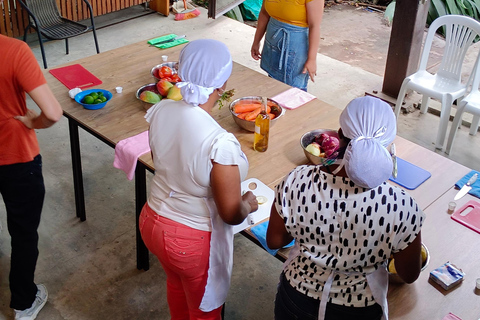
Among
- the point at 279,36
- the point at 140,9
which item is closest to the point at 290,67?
the point at 279,36

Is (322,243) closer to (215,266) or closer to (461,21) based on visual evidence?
(215,266)

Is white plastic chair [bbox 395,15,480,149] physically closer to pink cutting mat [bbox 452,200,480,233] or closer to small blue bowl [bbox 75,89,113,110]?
pink cutting mat [bbox 452,200,480,233]

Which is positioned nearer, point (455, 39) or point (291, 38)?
point (291, 38)

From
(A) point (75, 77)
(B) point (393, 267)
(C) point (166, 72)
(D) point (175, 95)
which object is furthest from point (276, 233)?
(A) point (75, 77)

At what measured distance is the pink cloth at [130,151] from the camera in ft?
9.62

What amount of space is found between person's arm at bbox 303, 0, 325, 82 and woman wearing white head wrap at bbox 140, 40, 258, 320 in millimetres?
1649

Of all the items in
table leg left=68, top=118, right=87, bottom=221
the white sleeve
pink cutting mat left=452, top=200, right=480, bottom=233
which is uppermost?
the white sleeve

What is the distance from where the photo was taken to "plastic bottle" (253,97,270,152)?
9.53 feet

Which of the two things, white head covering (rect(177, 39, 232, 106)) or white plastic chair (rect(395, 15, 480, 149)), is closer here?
white head covering (rect(177, 39, 232, 106))

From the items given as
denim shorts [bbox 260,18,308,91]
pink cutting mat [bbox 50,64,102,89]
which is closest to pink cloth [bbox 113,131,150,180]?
pink cutting mat [bbox 50,64,102,89]

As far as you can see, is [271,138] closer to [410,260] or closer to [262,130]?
[262,130]

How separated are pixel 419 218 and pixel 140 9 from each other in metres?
6.76

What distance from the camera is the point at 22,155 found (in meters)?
2.62

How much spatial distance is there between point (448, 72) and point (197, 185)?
3.58 meters
